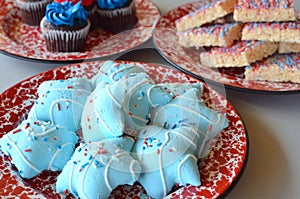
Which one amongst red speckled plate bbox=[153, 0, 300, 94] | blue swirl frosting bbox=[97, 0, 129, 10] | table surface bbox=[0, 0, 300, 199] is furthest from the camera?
blue swirl frosting bbox=[97, 0, 129, 10]

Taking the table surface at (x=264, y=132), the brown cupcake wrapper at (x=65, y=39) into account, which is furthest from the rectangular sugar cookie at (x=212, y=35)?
the brown cupcake wrapper at (x=65, y=39)

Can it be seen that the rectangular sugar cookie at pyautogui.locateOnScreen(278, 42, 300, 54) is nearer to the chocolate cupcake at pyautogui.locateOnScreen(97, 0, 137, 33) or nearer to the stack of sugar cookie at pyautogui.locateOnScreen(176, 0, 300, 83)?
the stack of sugar cookie at pyautogui.locateOnScreen(176, 0, 300, 83)

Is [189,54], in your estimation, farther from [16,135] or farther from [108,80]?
[16,135]

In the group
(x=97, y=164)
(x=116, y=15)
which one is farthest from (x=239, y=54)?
(x=97, y=164)

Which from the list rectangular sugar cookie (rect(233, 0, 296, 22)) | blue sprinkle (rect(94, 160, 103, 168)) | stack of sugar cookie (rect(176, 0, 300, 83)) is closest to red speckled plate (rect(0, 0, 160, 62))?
stack of sugar cookie (rect(176, 0, 300, 83))

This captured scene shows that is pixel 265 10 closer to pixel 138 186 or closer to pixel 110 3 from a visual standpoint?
pixel 110 3
